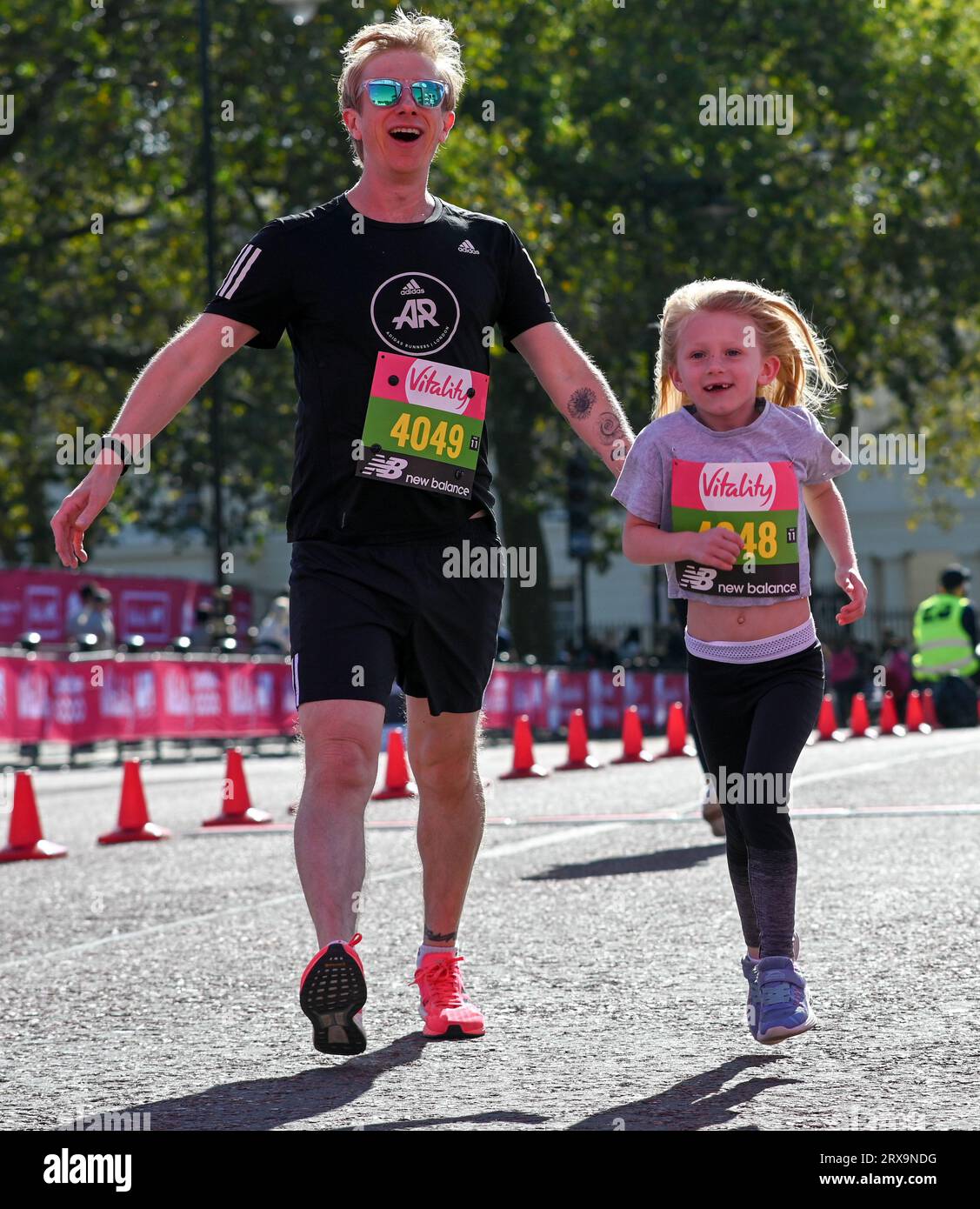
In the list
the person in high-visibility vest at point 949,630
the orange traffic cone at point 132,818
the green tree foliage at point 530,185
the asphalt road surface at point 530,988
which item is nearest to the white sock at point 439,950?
the asphalt road surface at point 530,988

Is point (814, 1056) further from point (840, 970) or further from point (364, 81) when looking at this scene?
point (364, 81)

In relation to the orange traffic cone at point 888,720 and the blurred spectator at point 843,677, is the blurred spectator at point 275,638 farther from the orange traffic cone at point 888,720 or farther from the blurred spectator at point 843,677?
the blurred spectator at point 843,677

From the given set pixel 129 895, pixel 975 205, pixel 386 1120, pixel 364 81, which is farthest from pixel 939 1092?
pixel 975 205

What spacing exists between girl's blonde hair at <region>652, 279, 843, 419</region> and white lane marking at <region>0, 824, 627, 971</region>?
2861 millimetres

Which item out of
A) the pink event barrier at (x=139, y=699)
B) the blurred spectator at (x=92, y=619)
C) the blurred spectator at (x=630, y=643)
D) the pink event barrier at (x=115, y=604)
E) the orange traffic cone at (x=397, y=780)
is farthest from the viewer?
the blurred spectator at (x=630, y=643)

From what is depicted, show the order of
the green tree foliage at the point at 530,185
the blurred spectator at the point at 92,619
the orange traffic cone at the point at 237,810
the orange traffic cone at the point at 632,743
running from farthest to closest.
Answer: the green tree foliage at the point at 530,185, the blurred spectator at the point at 92,619, the orange traffic cone at the point at 632,743, the orange traffic cone at the point at 237,810

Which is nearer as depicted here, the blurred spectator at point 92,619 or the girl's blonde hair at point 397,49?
the girl's blonde hair at point 397,49

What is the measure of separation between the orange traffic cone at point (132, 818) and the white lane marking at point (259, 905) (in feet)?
7.45

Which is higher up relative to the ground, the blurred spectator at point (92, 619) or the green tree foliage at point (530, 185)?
the green tree foliage at point (530, 185)

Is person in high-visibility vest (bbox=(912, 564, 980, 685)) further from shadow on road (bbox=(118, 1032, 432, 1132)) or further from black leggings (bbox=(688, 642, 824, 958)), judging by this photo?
shadow on road (bbox=(118, 1032, 432, 1132))

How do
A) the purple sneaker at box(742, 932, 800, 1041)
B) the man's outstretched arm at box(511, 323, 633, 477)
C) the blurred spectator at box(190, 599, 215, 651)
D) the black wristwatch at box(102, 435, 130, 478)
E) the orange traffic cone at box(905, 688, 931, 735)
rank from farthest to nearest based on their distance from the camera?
the blurred spectator at box(190, 599, 215, 651) → the orange traffic cone at box(905, 688, 931, 735) → the man's outstretched arm at box(511, 323, 633, 477) → the black wristwatch at box(102, 435, 130, 478) → the purple sneaker at box(742, 932, 800, 1041)

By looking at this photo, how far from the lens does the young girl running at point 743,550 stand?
15.7 ft

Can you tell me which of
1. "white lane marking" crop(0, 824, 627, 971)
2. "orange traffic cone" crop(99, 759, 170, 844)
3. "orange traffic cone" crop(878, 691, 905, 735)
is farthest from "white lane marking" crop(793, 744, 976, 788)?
"orange traffic cone" crop(878, 691, 905, 735)

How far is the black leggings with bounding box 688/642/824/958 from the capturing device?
4.71 meters
